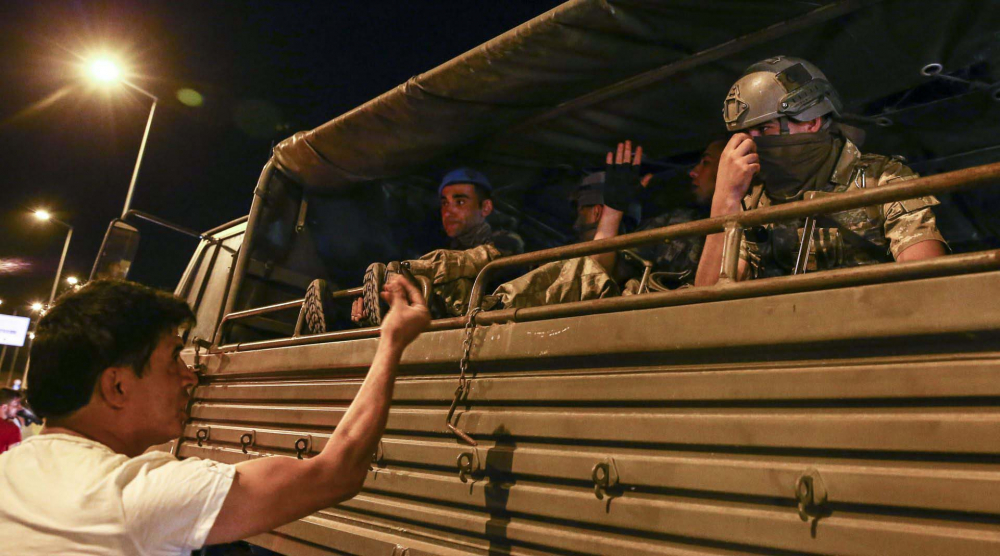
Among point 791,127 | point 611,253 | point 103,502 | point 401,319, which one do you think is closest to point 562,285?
point 611,253

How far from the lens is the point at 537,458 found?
2791mm

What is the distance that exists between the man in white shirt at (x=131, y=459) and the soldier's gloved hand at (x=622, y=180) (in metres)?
2.01

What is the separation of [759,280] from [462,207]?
287cm

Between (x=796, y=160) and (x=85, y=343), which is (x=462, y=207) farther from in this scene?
(x=85, y=343)

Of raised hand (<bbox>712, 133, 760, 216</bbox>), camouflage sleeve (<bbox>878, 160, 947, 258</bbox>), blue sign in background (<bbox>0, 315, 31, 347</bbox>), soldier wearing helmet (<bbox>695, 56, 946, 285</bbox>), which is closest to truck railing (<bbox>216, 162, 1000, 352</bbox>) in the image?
soldier wearing helmet (<bbox>695, 56, 946, 285</bbox>)

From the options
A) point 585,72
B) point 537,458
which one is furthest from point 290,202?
point 537,458

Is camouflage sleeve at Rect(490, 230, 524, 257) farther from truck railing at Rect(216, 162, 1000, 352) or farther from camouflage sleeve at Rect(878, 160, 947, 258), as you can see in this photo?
camouflage sleeve at Rect(878, 160, 947, 258)

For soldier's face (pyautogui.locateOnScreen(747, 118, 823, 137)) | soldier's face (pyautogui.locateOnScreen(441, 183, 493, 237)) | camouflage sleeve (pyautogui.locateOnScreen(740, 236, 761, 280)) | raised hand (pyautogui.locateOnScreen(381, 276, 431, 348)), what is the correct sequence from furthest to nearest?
soldier's face (pyautogui.locateOnScreen(441, 183, 493, 237)) → soldier's face (pyautogui.locateOnScreen(747, 118, 823, 137)) → camouflage sleeve (pyautogui.locateOnScreen(740, 236, 761, 280)) → raised hand (pyautogui.locateOnScreen(381, 276, 431, 348))

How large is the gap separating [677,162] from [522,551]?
10.1ft

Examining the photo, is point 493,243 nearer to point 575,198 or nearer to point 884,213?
point 575,198

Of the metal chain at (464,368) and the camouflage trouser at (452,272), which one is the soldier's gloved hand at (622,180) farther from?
the metal chain at (464,368)

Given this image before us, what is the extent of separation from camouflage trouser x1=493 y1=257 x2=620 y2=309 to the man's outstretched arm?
1.18m

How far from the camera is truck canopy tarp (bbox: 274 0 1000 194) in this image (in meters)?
3.39

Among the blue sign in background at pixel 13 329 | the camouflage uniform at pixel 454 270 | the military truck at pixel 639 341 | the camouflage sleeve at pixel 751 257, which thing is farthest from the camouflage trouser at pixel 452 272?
the blue sign in background at pixel 13 329
